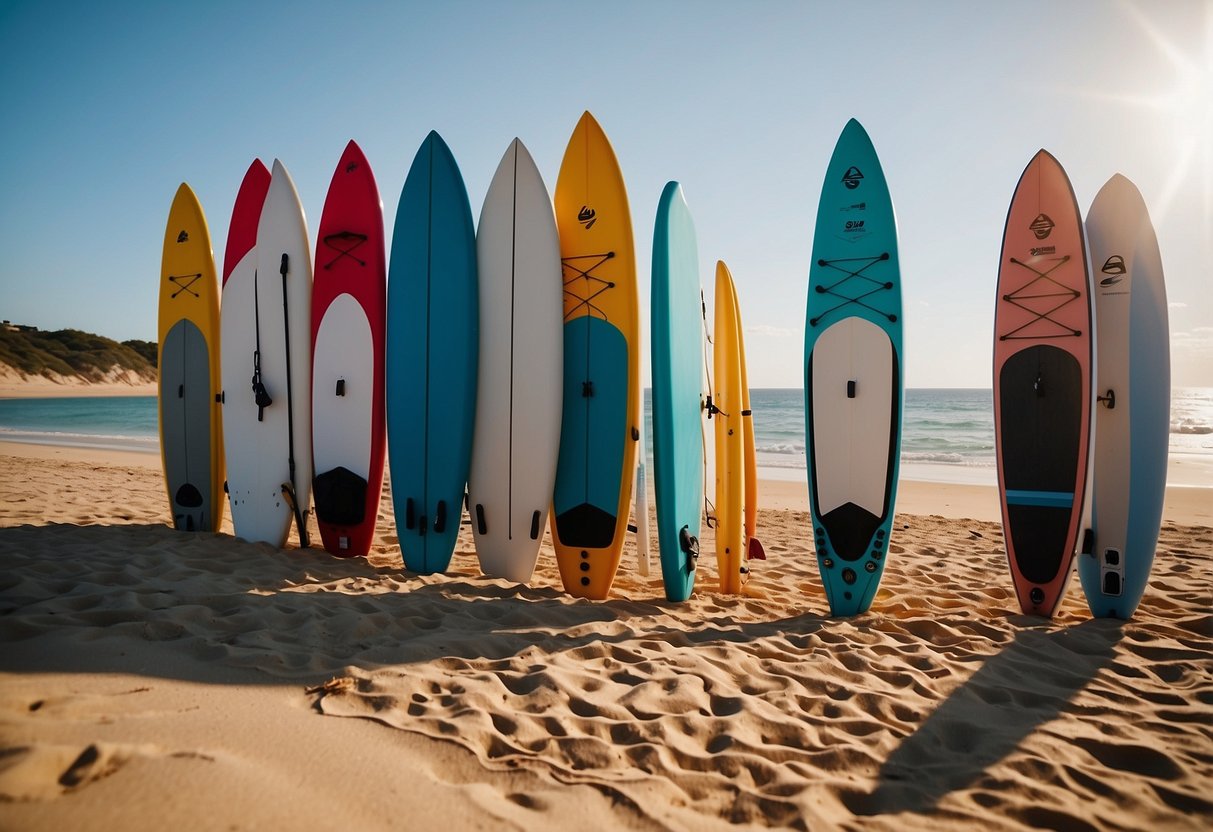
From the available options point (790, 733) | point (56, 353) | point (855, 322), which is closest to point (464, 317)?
point (855, 322)

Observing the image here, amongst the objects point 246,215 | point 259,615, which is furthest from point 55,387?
point 259,615

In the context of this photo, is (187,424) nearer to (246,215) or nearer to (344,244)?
(246,215)

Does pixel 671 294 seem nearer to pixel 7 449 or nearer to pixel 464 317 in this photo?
pixel 464 317

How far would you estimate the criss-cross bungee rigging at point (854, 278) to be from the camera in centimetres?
376

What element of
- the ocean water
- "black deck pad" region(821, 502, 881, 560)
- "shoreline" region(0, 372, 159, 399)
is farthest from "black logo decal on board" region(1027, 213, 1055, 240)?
"shoreline" region(0, 372, 159, 399)

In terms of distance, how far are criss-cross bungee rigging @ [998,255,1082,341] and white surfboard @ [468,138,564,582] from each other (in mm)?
2638

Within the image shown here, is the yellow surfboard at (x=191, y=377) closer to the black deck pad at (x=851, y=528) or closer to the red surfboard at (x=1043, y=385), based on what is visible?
the black deck pad at (x=851, y=528)

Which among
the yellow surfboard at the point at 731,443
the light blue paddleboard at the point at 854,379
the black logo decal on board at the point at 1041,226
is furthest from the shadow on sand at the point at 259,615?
the black logo decal on board at the point at 1041,226

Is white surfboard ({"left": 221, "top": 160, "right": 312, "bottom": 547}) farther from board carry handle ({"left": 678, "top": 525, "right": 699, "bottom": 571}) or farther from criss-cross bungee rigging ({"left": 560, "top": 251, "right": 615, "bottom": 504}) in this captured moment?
board carry handle ({"left": 678, "top": 525, "right": 699, "bottom": 571})

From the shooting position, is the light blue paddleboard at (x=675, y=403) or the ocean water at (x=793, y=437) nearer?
the light blue paddleboard at (x=675, y=403)

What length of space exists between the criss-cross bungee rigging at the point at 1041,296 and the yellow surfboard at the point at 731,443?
1568mm

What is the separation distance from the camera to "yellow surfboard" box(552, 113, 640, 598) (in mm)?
3787

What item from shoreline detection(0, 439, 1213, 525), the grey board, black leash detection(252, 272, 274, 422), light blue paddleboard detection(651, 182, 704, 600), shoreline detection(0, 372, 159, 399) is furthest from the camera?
shoreline detection(0, 372, 159, 399)

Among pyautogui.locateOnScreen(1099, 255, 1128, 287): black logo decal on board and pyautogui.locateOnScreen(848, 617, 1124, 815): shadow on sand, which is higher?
pyautogui.locateOnScreen(1099, 255, 1128, 287): black logo decal on board
